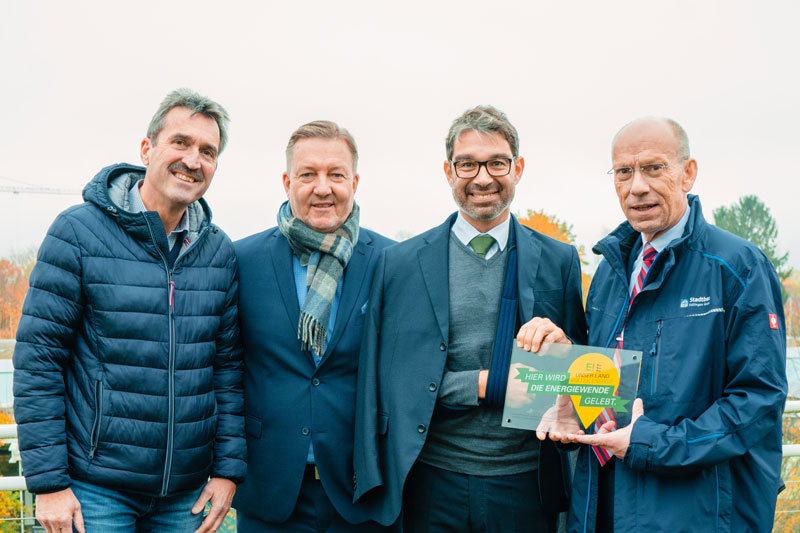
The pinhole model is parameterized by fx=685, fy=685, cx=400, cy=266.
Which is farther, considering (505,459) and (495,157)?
(495,157)

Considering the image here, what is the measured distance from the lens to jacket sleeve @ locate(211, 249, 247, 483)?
3.02 m

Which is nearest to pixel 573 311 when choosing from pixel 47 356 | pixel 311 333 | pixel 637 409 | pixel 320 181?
pixel 637 409

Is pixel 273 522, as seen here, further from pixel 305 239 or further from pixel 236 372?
pixel 305 239

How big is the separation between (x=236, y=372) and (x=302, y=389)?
315 mm

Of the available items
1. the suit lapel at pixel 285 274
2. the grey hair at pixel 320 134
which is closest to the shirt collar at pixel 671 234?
the grey hair at pixel 320 134

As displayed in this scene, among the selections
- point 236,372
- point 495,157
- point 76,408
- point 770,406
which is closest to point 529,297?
point 495,157

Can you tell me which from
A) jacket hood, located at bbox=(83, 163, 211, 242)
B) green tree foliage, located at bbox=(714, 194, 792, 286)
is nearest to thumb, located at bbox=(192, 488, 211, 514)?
jacket hood, located at bbox=(83, 163, 211, 242)

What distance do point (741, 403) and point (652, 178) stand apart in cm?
93

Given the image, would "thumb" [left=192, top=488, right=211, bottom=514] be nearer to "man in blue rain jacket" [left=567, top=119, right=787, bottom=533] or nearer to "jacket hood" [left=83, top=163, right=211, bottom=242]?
"jacket hood" [left=83, top=163, right=211, bottom=242]

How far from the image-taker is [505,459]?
298 centimetres

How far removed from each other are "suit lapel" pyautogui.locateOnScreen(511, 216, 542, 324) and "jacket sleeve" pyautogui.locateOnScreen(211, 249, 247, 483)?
1307 mm

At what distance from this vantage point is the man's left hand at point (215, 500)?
9.75ft

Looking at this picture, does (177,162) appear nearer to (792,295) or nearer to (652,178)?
(652,178)

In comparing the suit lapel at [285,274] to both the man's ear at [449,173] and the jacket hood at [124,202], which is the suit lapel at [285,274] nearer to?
the jacket hood at [124,202]
